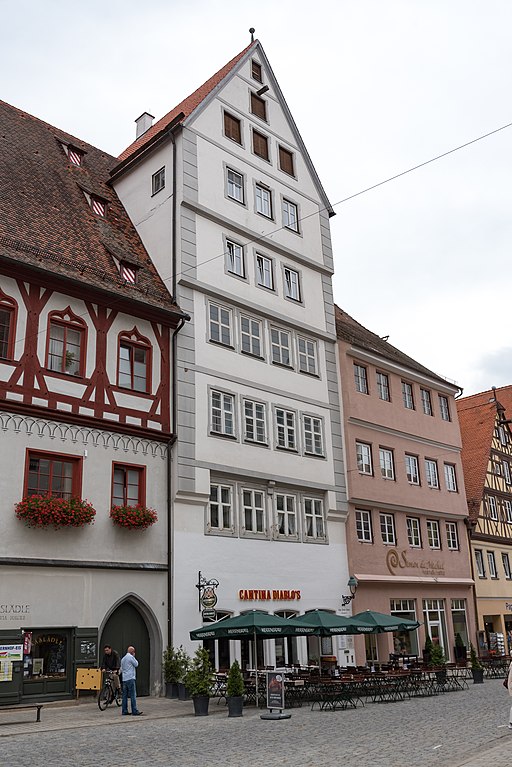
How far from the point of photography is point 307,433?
2792 centimetres

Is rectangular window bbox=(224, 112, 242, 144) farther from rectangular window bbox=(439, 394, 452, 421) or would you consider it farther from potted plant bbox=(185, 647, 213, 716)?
potted plant bbox=(185, 647, 213, 716)

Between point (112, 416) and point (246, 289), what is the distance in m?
7.72

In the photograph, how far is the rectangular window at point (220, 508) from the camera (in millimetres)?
23609

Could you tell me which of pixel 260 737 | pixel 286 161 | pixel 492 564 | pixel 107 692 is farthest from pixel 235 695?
pixel 492 564

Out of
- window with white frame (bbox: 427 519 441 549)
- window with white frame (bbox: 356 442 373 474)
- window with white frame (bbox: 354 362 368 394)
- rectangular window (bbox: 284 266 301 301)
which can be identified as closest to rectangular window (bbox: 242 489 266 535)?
window with white frame (bbox: 356 442 373 474)

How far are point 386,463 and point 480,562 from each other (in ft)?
28.8

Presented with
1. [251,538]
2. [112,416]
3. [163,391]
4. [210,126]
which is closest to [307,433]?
[251,538]

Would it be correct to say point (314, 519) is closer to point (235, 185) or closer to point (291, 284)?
point (291, 284)

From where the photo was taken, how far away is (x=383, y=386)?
32938mm

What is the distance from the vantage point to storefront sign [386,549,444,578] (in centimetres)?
3027

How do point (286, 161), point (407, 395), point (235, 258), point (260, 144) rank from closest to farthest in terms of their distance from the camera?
point (235, 258) < point (260, 144) < point (286, 161) < point (407, 395)

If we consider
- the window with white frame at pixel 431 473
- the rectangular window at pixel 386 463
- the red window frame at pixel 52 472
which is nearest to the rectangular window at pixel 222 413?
the red window frame at pixel 52 472

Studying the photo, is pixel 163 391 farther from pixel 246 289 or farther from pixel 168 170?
pixel 168 170

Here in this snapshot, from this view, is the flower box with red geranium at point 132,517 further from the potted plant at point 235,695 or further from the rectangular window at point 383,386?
the rectangular window at point 383,386
